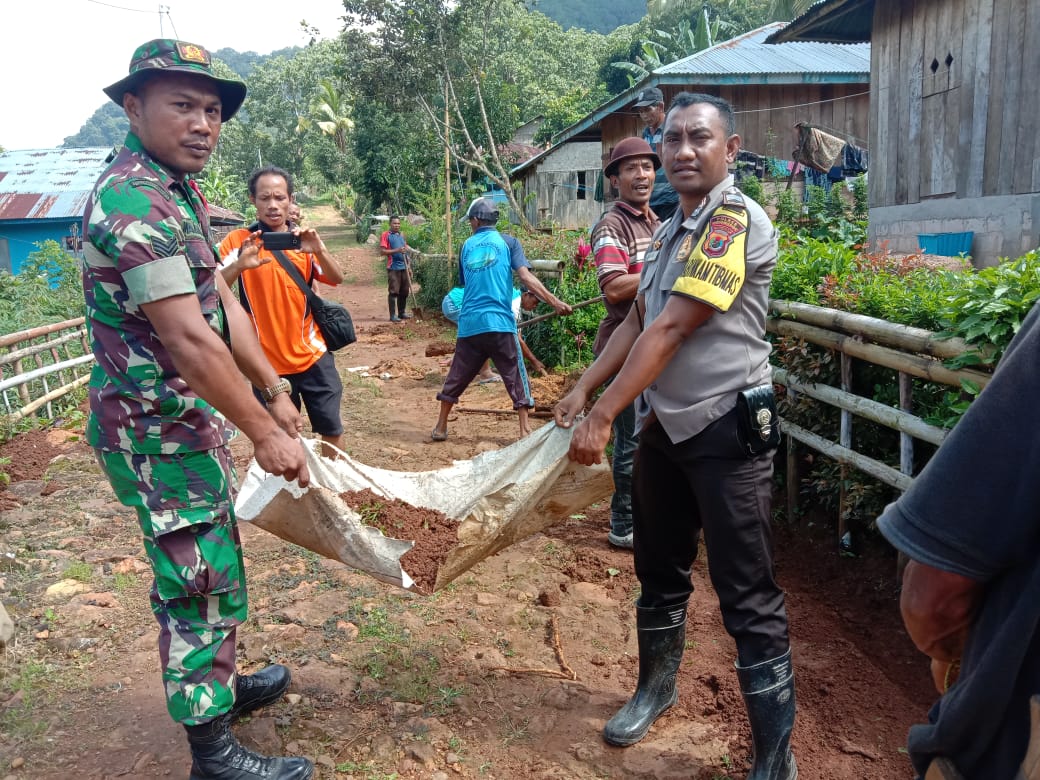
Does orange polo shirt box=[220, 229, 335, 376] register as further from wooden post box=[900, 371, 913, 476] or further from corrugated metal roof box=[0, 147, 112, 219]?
corrugated metal roof box=[0, 147, 112, 219]

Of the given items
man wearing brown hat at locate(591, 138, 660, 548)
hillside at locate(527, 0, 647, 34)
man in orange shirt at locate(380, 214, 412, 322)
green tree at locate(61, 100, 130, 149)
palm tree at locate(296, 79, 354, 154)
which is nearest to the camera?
man wearing brown hat at locate(591, 138, 660, 548)

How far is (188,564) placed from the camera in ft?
7.02

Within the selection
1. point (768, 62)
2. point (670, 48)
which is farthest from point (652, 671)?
point (670, 48)

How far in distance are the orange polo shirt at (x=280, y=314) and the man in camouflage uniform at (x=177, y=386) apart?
1.76m

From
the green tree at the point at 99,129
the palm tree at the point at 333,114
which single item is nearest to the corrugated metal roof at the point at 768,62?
the palm tree at the point at 333,114

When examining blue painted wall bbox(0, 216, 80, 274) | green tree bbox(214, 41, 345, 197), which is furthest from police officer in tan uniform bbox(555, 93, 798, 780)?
green tree bbox(214, 41, 345, 197)

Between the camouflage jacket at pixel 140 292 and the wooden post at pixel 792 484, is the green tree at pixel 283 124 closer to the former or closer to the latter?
the wooden post at pixel 792 484

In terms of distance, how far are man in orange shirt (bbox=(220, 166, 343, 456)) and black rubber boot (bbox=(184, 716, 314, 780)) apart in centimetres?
170

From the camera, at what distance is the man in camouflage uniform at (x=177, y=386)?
6.39ft

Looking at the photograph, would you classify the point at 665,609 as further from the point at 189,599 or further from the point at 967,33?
the point at 967,33

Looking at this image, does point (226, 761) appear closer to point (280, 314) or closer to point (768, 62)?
point (280, 314)

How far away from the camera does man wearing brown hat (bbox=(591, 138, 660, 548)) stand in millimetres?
3686

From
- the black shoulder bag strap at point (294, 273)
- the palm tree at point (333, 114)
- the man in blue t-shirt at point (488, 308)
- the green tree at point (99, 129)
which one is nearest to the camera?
the black shoulder bag strap at point (294, 273)

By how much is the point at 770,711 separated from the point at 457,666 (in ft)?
4.18
